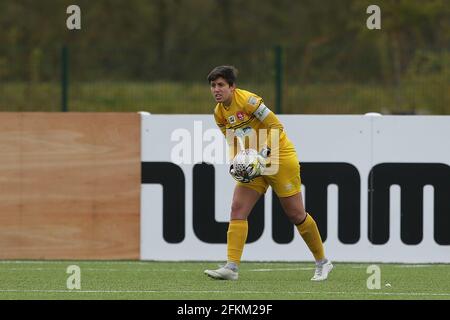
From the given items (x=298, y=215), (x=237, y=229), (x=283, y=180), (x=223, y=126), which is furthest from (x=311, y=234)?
(x=223, y=126)

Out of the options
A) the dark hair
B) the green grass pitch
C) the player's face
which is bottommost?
the green grass pitch

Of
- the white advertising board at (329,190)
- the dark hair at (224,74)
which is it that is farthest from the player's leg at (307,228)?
the white advertising board at (329,190)

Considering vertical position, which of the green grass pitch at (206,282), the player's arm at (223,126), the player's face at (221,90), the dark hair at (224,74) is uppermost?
the dark hair at (224,74)

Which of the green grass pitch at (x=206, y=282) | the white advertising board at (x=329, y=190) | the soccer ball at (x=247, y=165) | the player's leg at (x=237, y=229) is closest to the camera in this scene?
the green grass pitch at (x=206, y=282)

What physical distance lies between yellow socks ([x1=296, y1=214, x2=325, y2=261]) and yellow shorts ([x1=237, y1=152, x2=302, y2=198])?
293 mm

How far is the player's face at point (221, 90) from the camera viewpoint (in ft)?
35.0

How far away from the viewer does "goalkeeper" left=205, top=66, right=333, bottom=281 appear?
10.7 meters

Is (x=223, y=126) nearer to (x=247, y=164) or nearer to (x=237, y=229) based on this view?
(x=247, y=164)

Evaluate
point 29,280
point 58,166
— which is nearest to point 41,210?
point 58,166

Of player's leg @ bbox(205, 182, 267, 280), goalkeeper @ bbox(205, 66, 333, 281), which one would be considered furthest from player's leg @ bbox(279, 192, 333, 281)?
player's leg @ bbox(205, 182, 267, 280)

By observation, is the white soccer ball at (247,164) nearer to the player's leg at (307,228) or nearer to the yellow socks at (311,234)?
the player's leg at (307,228)

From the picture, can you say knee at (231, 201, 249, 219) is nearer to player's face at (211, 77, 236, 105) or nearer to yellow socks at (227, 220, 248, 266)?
yellow socks at (227, 220, 248, 266)

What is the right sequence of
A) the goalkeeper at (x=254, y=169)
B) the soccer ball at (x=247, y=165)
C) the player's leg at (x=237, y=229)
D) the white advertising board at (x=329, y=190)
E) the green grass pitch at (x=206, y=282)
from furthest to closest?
the white advertising board at (x=329, y=190) < the player's leg at (x=237, y=229) < the goalkeeper at (x=254, y=169) < the soccer ball at (x=247, y=165) < the green grass pitch at (x=206, y=282)
